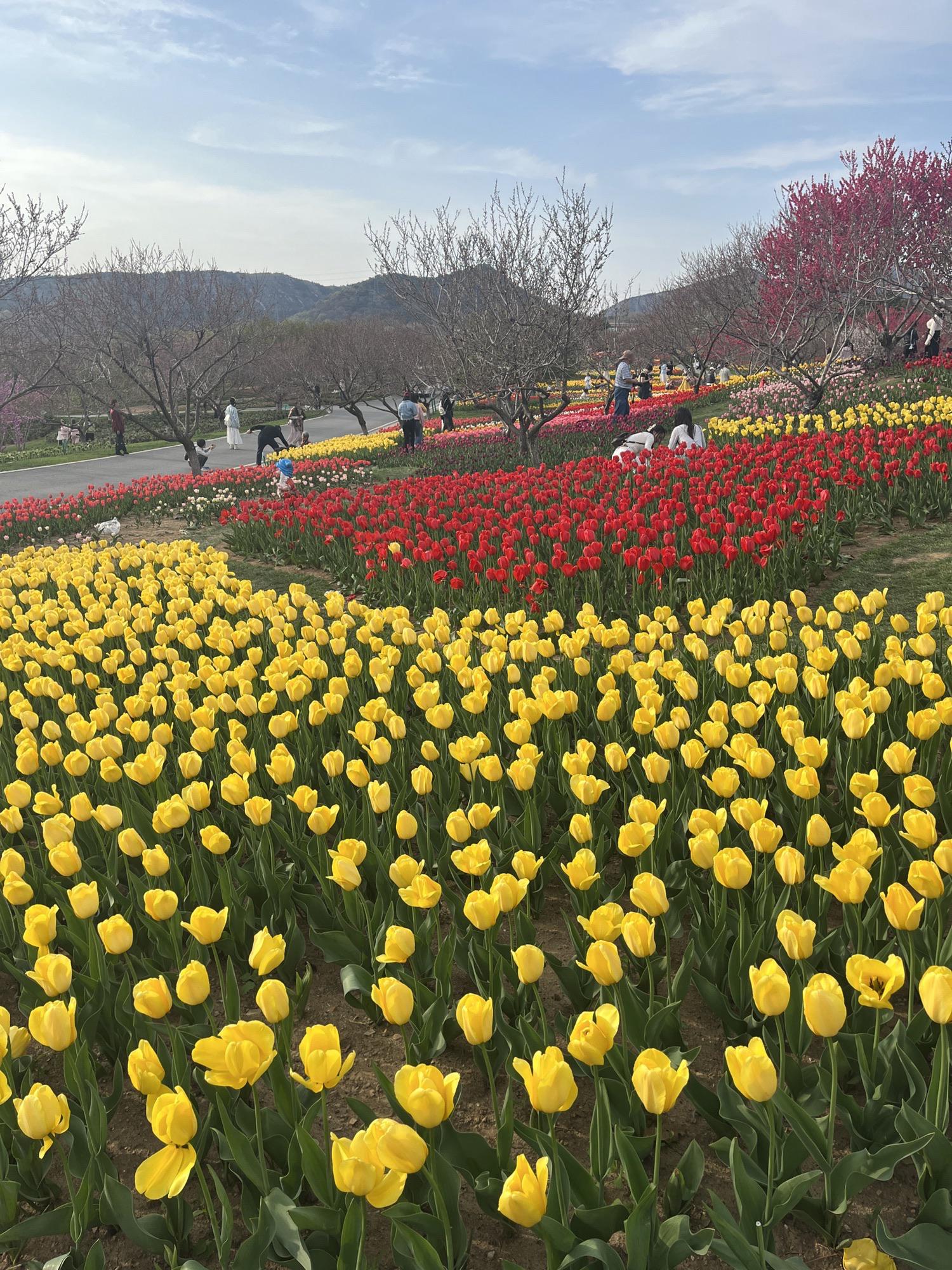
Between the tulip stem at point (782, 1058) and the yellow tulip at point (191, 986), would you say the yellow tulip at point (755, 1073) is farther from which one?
the yellow tulip at point (191, 986)

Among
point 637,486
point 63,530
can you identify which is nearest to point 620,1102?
point 637,486

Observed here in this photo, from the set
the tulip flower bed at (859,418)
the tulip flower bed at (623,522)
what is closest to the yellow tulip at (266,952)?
the tulip flower bed at (623,522)

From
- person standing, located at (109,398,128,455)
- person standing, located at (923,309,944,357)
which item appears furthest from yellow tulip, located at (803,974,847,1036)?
person standing, located at (109,398,128,455)

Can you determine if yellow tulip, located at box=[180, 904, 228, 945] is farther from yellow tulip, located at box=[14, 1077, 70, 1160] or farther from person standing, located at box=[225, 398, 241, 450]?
person standing, located at box=[225, 398, 241, 450]

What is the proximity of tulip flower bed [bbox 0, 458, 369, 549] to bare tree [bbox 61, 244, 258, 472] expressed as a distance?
4705mm

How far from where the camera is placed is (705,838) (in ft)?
7.57

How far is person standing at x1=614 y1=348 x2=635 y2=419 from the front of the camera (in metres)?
19.4

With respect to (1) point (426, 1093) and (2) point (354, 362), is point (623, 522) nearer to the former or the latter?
(1) point (426, 1093)

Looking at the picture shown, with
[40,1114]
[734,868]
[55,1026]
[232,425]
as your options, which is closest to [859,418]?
[734,868]

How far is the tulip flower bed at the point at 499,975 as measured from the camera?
5.57 feet

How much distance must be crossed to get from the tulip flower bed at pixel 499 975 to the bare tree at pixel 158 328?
67.4 feet

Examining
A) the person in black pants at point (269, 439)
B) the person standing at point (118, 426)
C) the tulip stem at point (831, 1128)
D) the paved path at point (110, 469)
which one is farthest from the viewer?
the person standing at point (118, 426)

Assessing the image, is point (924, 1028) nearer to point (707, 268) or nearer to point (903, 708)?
point (903, 708)

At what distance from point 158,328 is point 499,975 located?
25076 millimetres
